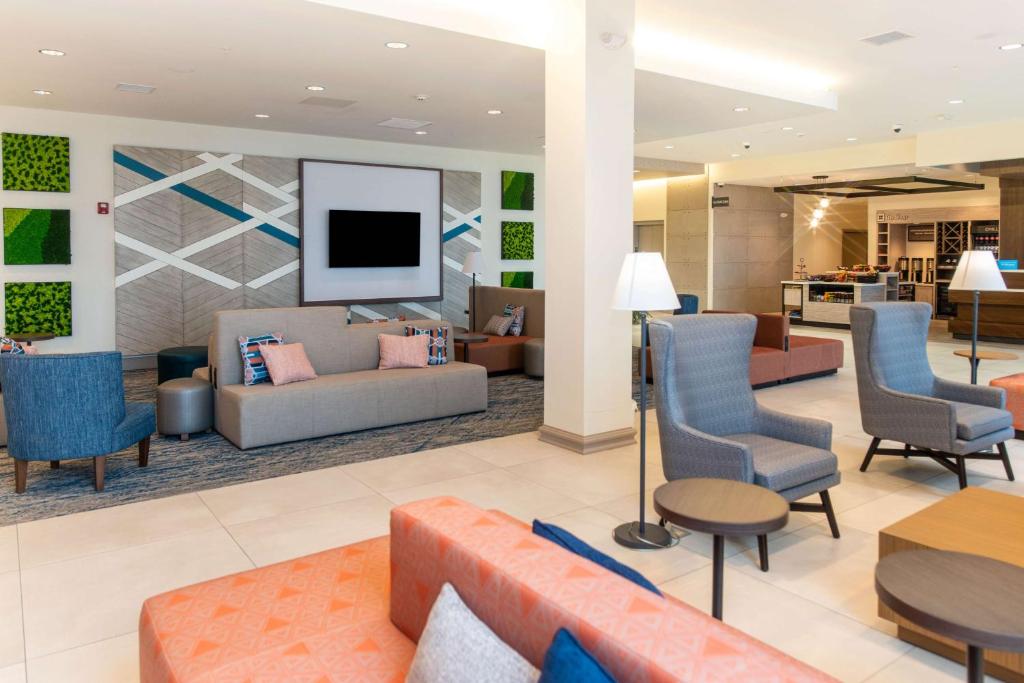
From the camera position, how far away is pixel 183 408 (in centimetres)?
580

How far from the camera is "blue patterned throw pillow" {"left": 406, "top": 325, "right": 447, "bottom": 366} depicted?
22.2ft

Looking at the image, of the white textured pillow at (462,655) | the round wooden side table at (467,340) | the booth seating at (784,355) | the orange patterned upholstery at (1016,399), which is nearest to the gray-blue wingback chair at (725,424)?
the white textured pillow at (462,655)

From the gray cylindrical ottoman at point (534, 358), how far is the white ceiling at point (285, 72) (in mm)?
2685

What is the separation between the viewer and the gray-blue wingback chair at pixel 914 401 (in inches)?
174

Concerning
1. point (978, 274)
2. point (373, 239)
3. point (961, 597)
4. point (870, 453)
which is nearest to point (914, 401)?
point (870, 453)

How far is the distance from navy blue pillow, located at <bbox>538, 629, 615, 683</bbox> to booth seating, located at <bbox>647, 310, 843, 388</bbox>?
6678 millimetres

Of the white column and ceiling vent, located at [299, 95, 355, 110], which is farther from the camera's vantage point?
ceiling vent, located at [299, 95, 355, 110]

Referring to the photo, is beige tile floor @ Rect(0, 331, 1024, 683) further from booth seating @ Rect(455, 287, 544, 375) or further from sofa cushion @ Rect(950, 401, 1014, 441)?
booth seating @ Rect(455, 287, 544, 375)

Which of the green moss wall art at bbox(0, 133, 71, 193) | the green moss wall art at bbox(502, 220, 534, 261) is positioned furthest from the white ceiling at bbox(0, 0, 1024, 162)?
the green moss wall art at bbox(502, 220, 534, 261)

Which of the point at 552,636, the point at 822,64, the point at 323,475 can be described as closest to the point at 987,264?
the point at 822,64

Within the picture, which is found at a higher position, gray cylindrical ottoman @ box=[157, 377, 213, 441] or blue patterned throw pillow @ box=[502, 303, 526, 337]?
blue patterned throw pillow @ box=[502, 303, 526, 337]

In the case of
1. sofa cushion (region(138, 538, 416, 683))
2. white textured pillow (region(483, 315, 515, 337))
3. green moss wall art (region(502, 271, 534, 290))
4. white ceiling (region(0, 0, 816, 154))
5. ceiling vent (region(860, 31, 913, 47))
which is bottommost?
sofa cushion (region(138, 538, 416, 683))

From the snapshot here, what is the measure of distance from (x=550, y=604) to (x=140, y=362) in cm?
917

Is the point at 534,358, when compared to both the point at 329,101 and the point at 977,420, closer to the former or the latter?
the point at 329,101
